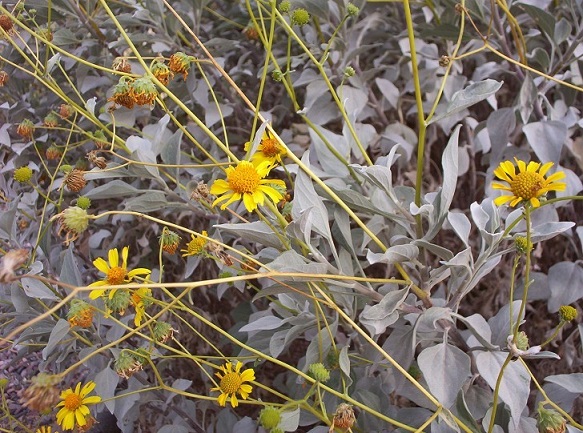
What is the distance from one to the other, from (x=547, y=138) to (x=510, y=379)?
1.72 ft

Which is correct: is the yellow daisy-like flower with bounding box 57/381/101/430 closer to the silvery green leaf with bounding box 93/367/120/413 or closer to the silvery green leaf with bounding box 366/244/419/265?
the silvery green leaf with bounding box 93/367/120/413

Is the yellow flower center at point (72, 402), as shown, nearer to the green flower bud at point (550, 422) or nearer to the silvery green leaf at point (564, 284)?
the green flower bud at point (550, 422)

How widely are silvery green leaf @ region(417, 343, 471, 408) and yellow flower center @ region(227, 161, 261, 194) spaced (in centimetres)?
33

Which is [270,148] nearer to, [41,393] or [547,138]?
[41,393]

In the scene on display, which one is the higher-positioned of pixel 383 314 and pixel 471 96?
pixel 471 96

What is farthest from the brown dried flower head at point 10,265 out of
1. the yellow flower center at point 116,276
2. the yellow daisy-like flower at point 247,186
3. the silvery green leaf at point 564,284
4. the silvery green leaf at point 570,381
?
the silvery green leaf at point 564,284

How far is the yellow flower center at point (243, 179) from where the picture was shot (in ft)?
2.53

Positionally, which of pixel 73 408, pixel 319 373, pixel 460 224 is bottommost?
pixel 73 408

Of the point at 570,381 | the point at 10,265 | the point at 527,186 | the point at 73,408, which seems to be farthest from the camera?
the point at 73,408

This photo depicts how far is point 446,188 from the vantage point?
86cm

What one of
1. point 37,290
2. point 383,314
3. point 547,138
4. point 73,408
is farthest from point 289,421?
point 547,138

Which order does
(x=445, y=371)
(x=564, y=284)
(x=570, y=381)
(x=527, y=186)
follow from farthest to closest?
1. (x=564, y=284)
2. (x=570, y=381)
3. (x=445, y=371)
4. (x=527, y=186)

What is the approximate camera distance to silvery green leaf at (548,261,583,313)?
3.63 ft

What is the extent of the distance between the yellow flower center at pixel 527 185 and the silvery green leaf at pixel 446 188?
0.43ft
